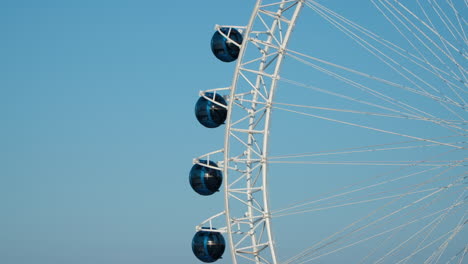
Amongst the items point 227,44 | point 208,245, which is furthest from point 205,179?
point 227,44

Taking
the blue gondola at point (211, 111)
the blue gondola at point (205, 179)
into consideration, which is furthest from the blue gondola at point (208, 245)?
the blue gondola at point (211, 111)

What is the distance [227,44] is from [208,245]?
4.45 m

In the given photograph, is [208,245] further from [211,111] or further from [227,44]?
[227,44]

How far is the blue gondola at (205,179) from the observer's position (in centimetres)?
1898

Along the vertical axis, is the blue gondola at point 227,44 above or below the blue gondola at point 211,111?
above

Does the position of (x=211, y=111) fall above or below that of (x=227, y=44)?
below

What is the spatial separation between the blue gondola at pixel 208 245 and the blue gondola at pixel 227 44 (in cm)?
392

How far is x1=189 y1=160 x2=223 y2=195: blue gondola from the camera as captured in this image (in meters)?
19.0

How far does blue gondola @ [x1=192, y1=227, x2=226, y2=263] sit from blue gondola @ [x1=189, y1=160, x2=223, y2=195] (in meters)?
0.90

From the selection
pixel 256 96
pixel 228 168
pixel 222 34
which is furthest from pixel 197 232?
pixel 222 34

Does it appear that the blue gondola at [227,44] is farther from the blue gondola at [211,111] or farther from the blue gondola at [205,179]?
the blue gondola at [205,179]

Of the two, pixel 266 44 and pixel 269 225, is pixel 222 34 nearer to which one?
pixel 266 44

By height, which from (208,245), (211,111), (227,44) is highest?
(227,44)

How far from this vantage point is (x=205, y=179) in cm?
1895
